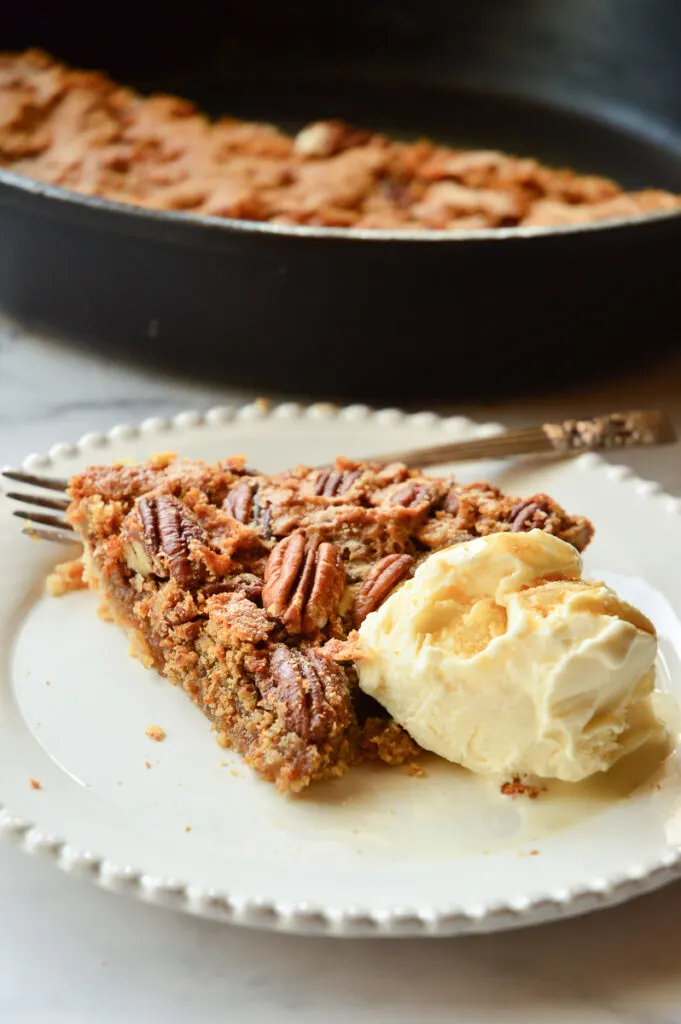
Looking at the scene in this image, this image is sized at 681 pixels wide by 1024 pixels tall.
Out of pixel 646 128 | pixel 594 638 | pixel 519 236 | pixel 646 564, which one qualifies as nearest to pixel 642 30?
pixel 646 128

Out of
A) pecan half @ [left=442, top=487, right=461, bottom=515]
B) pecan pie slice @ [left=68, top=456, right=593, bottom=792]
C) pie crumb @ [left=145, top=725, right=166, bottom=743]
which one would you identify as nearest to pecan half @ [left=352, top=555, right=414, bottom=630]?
pecan pie slice @ [left=68, top=456, right=593, bottom=792]

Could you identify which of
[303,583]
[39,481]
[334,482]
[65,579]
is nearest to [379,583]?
[303,583]

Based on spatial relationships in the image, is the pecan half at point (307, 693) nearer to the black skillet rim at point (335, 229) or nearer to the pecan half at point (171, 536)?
the pecan half at point (171, 536)

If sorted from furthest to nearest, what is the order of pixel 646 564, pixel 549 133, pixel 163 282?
1. pixel 549 133
2. pixel 163 282
3. pixel 646 564

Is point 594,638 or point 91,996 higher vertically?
point 594,638

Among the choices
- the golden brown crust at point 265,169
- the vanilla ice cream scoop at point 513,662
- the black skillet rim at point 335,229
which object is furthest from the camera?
the golden brown crust at point 265,169

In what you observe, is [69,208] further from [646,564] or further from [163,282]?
[646,564]

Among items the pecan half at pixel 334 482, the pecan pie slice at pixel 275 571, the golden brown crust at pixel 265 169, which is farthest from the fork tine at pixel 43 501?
the golden brown crust at pixel 265 169
